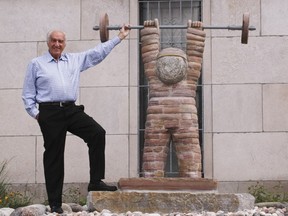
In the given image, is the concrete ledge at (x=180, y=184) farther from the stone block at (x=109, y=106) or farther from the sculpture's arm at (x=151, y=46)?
the stone block at (x=109, y=106)

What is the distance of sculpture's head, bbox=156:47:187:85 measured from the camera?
822 cm

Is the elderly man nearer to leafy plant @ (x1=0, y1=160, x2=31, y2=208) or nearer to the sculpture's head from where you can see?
the sculpture's head

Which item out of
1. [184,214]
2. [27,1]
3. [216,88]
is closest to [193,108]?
[184,214]

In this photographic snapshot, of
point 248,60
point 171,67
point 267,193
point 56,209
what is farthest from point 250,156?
point 56,209

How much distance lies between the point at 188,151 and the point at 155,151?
1.07 ft

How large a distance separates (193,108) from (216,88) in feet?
6.99

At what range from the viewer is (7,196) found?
10031mm

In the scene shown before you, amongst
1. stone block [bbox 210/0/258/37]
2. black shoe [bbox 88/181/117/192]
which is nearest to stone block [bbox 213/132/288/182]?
stone block [bbox 210/0/258/37]

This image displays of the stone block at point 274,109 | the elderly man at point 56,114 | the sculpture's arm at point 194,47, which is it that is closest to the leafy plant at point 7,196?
the elderly man at point 56,114

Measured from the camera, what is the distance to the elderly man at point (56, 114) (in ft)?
24.8

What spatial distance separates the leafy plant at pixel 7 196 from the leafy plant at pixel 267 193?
2.72 meters

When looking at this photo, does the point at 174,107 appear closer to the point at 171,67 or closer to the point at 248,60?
the point at 171,67

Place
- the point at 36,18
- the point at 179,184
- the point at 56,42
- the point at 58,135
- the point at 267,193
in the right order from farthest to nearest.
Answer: the point at 36,18, the point at 267,193, the point at 179,184, the point at 56,42, the point at 58,135

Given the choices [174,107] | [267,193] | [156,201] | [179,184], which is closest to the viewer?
[156,201]
